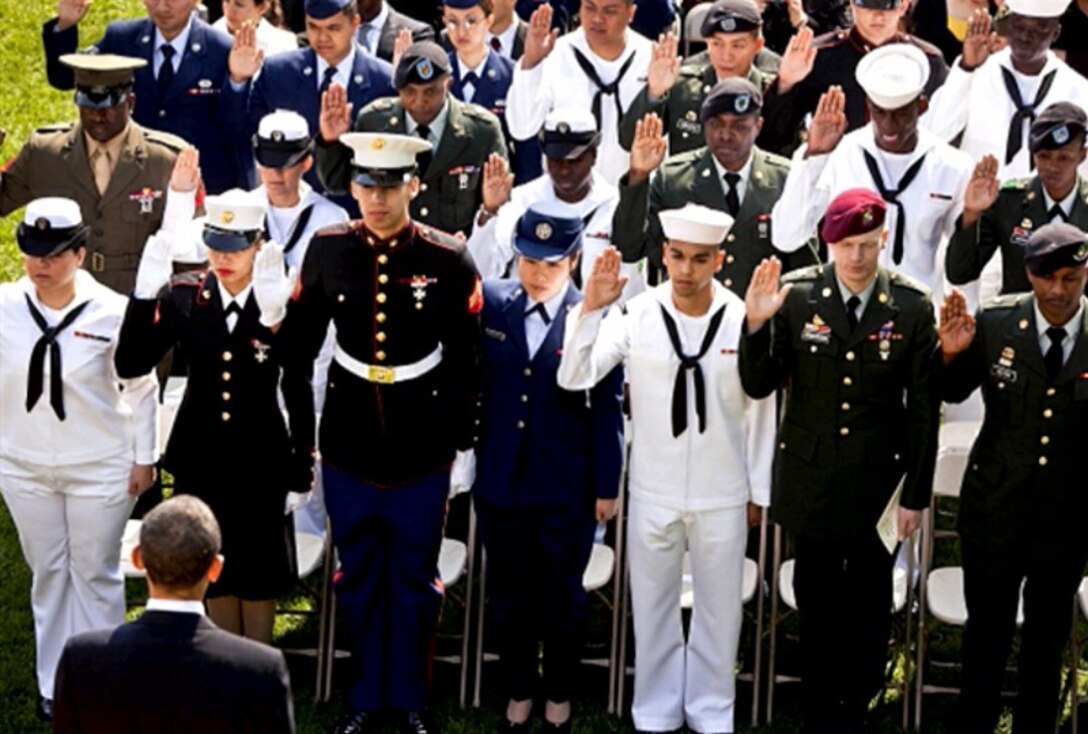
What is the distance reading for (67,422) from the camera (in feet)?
31.3

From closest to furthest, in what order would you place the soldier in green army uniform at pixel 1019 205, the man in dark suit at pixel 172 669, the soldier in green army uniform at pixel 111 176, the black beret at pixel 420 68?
the man in dark suit at pixel 172 669 → the soldier in green army uniform at pixel 1019 205 → the soldier in green army uniform at pixel 111 176 → the black beret at pixel 420 68

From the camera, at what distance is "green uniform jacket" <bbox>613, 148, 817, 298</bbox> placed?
10.4 m

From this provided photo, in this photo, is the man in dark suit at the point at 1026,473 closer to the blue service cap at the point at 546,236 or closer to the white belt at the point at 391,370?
the blue service cap at the point at 546,236

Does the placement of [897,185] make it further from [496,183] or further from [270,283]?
[270,283]

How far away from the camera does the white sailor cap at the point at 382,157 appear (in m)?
9.31

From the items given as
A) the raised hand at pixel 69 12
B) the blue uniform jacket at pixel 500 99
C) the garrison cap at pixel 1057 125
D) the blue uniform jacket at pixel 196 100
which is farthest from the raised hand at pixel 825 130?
the raised hand at pixel 69 12

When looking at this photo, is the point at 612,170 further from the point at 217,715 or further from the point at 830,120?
the point at 217,715

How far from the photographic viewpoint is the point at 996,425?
357 inches

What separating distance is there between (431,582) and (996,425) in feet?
7.80

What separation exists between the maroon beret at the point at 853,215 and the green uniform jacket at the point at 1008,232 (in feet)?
3.84

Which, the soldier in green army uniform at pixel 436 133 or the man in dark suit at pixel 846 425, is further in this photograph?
the soldier in green army uniform at pixel 436 133

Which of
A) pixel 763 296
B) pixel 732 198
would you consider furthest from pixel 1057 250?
pixel 732 198

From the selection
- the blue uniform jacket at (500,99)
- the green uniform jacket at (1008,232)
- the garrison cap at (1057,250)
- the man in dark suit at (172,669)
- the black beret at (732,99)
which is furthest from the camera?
the blue uniform jacket at (500,99)

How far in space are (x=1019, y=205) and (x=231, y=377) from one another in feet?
11.4
